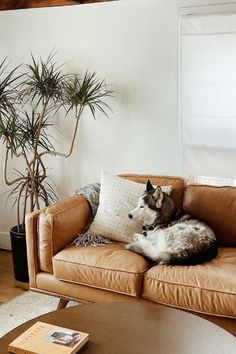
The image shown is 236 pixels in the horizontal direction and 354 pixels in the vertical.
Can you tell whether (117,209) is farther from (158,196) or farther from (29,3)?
(29,3)

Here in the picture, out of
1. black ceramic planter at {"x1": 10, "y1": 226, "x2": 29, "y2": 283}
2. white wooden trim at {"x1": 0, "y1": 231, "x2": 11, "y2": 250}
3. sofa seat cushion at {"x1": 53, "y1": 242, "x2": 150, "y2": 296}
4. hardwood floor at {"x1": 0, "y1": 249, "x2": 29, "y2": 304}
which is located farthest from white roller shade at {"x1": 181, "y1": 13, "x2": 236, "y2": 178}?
white wooden trim at {"x1": 0, "y1": 231, "x2": 11, "y2": 250}

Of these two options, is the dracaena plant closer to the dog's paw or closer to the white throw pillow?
the white throw pillow

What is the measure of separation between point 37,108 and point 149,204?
159 centimetres

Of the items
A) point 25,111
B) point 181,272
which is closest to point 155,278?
point 181,272

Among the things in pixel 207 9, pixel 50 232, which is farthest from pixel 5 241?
pixel 207 9

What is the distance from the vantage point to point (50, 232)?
9.46 ft

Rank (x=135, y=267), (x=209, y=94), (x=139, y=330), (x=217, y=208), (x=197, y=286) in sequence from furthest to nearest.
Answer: (x=209, y=94)
(x=217, y=208)
(x=135, y=267)
(x=197, y=286)
(x=139, y=330)

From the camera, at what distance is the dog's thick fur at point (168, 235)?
8.63 feet

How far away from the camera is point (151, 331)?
1.91 meters

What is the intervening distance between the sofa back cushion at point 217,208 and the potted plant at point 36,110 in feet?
3.64

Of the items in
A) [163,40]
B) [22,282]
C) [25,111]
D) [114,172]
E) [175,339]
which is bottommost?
[22,282]

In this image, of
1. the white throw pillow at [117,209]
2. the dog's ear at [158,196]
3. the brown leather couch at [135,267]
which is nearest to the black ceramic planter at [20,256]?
the brown leather couch at [135,267]

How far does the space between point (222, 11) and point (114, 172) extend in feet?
4.77

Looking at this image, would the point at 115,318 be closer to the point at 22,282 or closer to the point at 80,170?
the point at 22,282
